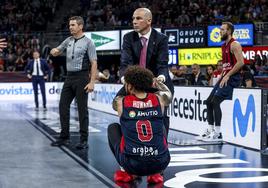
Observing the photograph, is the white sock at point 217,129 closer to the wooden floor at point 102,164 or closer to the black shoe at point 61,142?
the wooden floor at point 102,164

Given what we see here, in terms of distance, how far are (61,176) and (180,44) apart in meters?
14.9

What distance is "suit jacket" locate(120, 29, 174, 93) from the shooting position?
5109mm

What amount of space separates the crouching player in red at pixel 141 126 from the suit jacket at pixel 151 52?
73 cm

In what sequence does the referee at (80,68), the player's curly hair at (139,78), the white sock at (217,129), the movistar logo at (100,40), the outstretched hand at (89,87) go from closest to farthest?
the player's curly hair at (139,78) < the outstretched hand at (89,87) < the referee at (80,68) < the white sock at (217,129) < the movistar logo at (100,40)

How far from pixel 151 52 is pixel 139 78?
93cm

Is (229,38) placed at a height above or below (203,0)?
below

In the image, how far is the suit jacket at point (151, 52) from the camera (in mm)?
5109

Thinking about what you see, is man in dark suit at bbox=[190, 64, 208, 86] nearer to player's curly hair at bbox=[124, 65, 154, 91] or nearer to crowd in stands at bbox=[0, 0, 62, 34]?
player's curly hair at bbox=[124, 65, 154, 91]

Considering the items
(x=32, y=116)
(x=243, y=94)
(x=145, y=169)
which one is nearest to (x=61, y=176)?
(x=145, y=169)

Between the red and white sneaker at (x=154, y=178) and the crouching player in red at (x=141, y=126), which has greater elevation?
the crouching player in red at (x=141, y=126)

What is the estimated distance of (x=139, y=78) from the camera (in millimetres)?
4242

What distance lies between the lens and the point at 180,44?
1947cm

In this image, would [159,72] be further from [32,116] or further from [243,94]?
[32,116]

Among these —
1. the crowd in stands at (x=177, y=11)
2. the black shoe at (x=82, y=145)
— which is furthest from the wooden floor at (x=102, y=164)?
the crowd in stands at (x=177, y=11)
